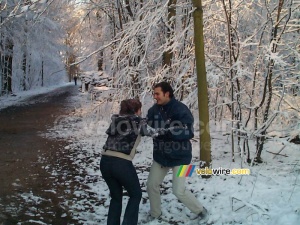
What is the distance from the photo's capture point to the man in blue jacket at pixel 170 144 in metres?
4.36

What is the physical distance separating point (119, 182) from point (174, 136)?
97 centimetres

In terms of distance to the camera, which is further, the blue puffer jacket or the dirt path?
the dirt path

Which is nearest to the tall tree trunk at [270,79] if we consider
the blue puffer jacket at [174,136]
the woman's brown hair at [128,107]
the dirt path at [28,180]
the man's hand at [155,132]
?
the blue puffer jacket at [174,136]

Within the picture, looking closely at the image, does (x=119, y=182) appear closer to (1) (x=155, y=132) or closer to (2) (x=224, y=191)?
(1) (x=155, y=132)

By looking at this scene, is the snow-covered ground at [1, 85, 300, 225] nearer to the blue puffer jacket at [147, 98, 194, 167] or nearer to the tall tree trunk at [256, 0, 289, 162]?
the tall tree trunk at [256, 0, 289, 162]

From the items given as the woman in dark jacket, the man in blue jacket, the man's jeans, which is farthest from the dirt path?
the man in blue jacket

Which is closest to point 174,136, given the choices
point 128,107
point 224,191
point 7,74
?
point 128,107

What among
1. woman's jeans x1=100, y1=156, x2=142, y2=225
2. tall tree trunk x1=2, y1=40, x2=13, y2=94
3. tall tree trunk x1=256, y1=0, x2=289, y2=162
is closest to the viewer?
woman's jeans x1=100, y1=156, x2=142, y2=225

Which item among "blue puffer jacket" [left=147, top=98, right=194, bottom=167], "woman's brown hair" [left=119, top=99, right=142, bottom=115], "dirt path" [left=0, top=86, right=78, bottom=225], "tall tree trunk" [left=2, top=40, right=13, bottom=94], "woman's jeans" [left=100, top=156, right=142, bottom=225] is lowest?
"dirt path" [left=0, top=86, right=78, bottom=225]

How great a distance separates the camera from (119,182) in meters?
3.94

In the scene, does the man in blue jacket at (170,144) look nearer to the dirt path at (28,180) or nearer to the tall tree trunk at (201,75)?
the tall tree trunk at (201,75)

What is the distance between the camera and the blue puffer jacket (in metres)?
4.35

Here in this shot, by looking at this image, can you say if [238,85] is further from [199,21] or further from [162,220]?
[162,220]

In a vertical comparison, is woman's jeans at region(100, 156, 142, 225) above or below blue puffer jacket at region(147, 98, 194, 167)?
below
